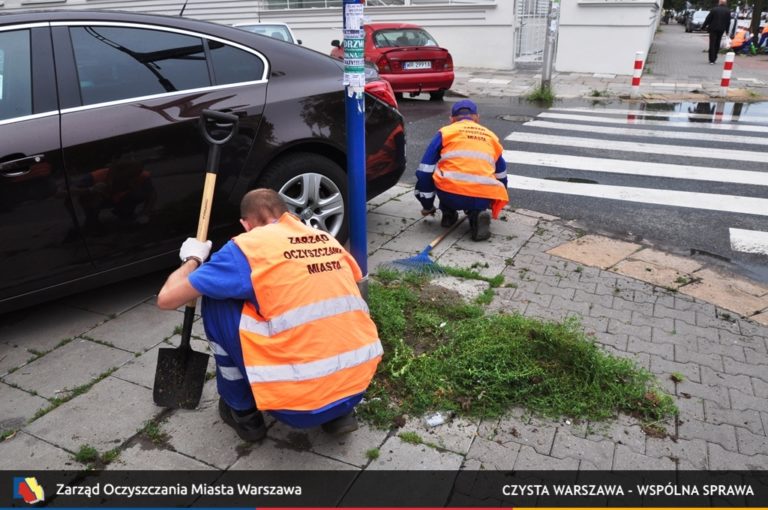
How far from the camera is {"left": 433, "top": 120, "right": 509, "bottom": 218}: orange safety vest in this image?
497 centimetres

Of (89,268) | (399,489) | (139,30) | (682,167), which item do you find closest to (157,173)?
(89,268)

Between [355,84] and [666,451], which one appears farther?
[355,84]

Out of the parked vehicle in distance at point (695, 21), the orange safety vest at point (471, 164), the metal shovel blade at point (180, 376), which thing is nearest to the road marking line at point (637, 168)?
the orange safety vest at point (471, 164)

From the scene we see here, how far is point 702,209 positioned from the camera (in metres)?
6.10

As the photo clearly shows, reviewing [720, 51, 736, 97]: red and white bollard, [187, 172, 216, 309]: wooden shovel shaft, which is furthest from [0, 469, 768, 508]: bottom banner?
[720, 51, 736, 97]: red and white bollard

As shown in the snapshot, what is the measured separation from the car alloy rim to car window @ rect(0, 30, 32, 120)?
1483 mm

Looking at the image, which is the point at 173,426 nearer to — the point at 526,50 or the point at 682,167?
the point at 682,167

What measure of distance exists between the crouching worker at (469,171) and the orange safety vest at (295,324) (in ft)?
8.84

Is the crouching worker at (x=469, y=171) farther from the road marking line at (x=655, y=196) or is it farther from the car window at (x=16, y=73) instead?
the car window at (x=16, y=73)

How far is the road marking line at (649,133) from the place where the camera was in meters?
8.98

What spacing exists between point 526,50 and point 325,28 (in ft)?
20.8

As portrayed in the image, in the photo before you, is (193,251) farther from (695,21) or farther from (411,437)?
(695,21)

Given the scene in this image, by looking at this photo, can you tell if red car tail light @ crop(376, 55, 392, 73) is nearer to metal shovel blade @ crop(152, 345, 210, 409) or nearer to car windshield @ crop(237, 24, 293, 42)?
car windshield @ crop(237, 24, 293, 42)

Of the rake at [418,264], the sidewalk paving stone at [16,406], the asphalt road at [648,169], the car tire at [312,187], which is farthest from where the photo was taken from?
the asphalt road at [648,169]
